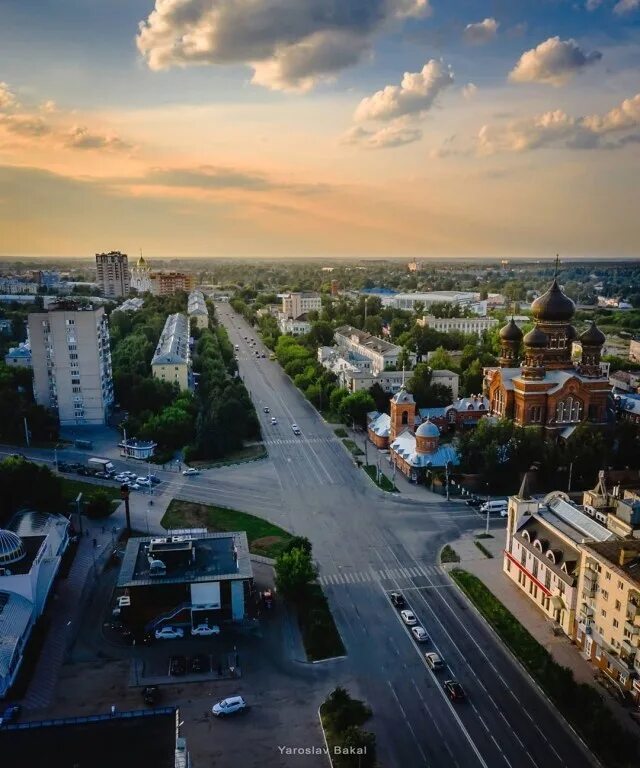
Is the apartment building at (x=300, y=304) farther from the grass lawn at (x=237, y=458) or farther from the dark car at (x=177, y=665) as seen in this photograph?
the dark car at (x=177, y=665)

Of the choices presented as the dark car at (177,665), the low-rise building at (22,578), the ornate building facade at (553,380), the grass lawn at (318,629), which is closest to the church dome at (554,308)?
the ornate building facade at (553,380)

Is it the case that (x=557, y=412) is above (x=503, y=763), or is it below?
above

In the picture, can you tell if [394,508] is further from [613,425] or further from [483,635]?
[613,425]

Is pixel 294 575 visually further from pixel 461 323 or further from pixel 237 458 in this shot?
pixel 461 323

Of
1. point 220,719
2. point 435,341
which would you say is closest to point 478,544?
point 220,719

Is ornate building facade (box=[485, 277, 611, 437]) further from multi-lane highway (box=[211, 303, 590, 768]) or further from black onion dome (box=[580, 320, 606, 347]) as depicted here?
multi-lane highway (box=[211, 303, 590, 768])

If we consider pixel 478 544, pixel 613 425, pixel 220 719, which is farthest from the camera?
pixel 613 425

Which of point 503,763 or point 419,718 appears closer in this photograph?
point 503,763

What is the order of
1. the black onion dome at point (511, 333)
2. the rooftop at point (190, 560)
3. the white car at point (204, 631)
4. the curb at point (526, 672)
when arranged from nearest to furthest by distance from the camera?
the curb at point (526, 672) < the white car at point (204, 631) < the rooftop at point (190, 560) < the black onion dome at point (511, 333)
